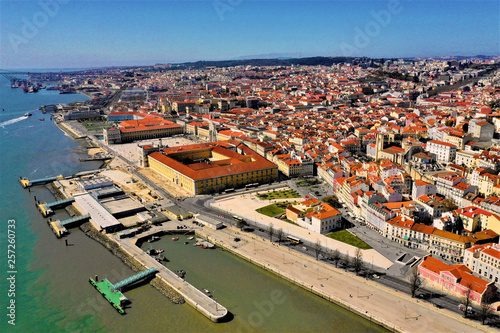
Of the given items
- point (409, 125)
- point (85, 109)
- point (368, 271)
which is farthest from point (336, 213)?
point (85, 109)

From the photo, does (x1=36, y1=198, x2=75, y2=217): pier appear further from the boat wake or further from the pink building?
the boat wake

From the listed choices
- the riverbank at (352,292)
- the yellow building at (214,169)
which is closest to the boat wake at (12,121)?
the yellow building at (214,169)

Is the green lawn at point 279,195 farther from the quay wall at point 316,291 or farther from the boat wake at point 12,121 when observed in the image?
the boat wake at point 12,121

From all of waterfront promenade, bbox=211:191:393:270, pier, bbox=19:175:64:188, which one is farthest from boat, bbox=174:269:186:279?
pier, bbox=19:175:64:188

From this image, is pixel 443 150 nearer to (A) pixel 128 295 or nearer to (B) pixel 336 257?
(B) pixel 336 257

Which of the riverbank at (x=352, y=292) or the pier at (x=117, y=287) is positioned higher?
the riverbank at (x=352, y=292)

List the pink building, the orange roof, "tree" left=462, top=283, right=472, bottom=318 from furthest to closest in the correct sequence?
the orange roof → the pink building → "tree" left=462, top=283, right=472, bottom=318
